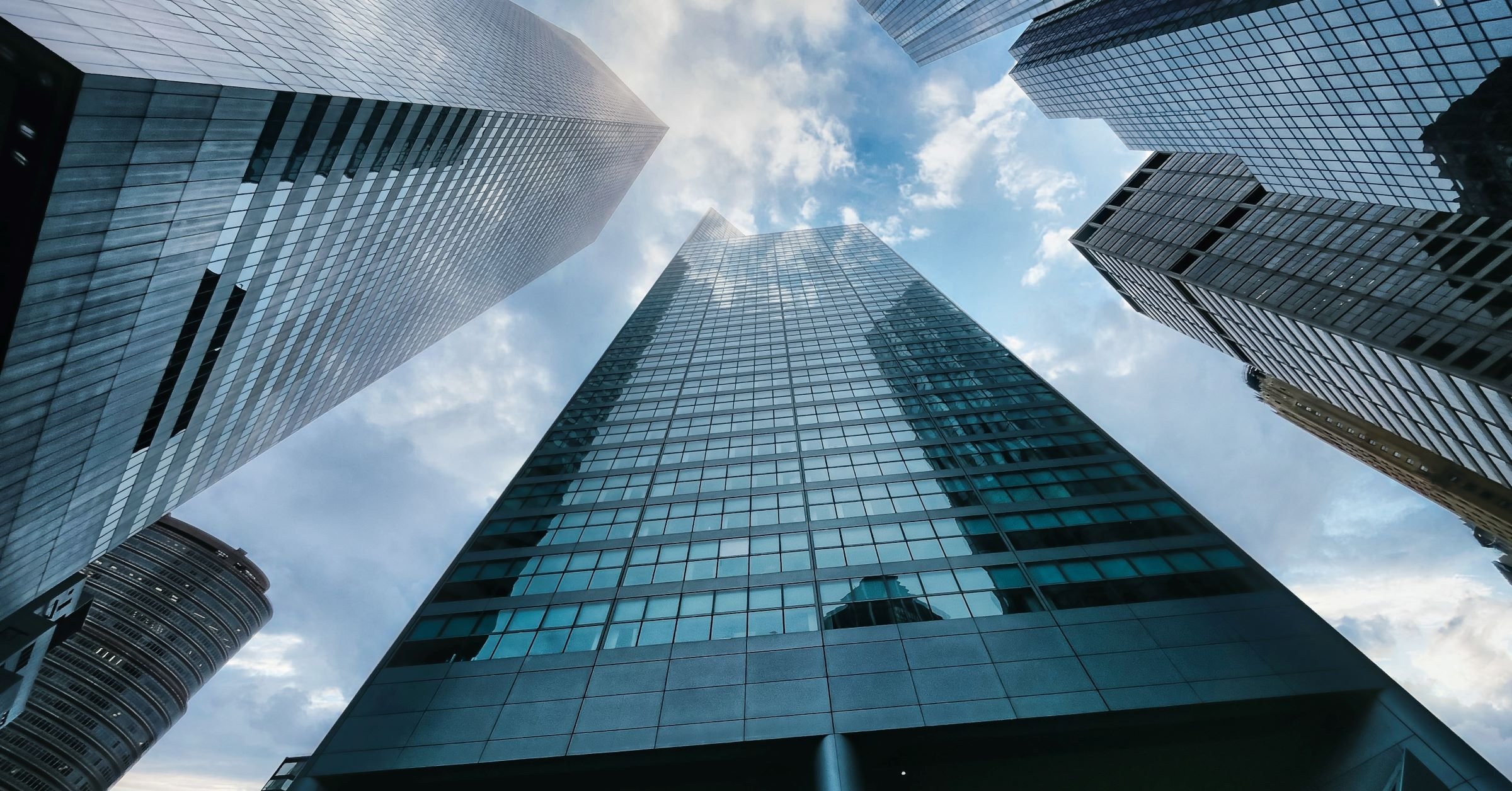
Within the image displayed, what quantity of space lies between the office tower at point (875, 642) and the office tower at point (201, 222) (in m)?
19.8

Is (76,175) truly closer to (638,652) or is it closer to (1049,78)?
(638,652)

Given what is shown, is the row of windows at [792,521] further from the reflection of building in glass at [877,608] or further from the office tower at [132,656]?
the office tower at [132,656]

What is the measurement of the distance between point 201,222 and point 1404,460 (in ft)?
439

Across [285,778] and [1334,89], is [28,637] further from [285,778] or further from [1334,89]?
[1334,89]

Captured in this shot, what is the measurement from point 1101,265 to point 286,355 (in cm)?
11228

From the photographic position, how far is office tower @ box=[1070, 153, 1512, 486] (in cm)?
4522

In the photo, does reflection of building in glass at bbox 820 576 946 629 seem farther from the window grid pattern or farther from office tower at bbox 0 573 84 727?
office tower at bbox 0 573 84 727

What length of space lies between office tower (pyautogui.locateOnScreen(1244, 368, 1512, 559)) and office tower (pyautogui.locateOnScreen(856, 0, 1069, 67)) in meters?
73.5

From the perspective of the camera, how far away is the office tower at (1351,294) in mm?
45219

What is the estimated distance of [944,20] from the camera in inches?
4505

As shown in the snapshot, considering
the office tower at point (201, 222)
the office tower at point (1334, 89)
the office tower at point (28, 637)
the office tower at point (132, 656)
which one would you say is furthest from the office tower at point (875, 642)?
the office tower at point (132, 656)

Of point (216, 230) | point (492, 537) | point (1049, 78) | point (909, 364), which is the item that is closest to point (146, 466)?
point (216, 230)

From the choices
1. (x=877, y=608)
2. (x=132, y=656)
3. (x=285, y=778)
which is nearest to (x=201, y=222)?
(x=285, y=778)

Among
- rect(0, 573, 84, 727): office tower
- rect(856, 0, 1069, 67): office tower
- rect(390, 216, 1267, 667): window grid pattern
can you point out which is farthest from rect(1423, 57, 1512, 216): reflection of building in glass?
rect(0, 573, 84, 727): office tower
